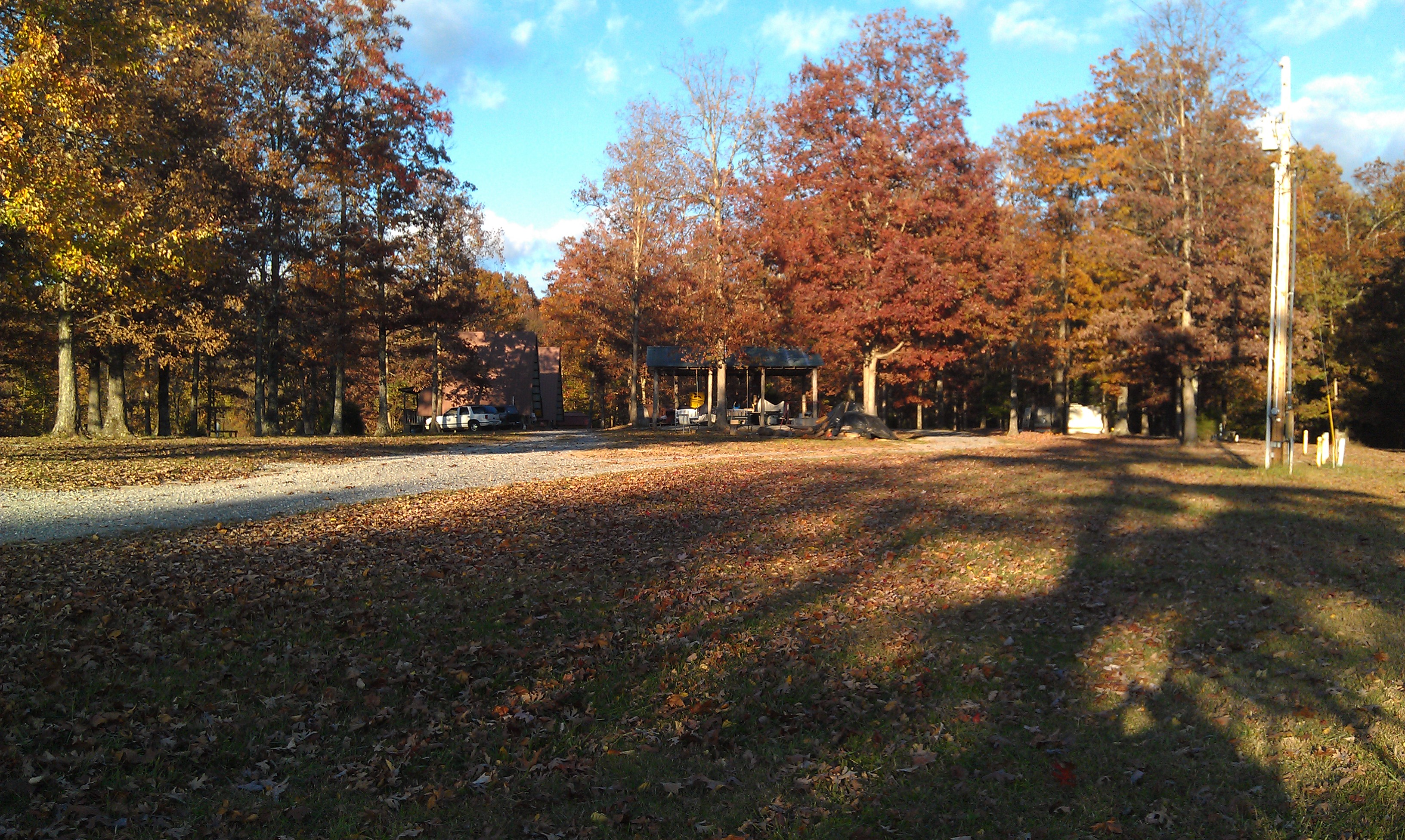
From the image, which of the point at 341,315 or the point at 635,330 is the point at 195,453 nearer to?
the point at 341,315

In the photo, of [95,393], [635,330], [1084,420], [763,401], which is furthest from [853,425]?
[95,393]

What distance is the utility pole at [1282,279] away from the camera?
17750 millimetres

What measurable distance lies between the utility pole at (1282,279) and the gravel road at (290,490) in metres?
8.62

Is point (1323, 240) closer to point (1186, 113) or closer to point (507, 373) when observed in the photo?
point (1186, 113)

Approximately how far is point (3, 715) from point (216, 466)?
13451mm

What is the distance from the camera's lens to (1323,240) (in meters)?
36.2

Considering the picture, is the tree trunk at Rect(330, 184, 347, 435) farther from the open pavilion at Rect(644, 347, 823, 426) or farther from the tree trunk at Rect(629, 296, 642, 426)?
the open pavilion at Rect(644, 347, 823, 426)

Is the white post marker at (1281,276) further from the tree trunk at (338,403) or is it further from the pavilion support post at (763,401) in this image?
the tree trunk at (338,403)

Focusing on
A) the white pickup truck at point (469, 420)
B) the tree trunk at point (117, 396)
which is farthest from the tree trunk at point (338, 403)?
the white pickup truck at point (469, 420)

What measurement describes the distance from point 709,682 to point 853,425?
23918mm

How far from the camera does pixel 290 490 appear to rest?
46.5ft

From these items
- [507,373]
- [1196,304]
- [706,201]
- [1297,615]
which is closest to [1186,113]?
[1196,304]

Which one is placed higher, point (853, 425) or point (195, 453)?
point (853, 425)

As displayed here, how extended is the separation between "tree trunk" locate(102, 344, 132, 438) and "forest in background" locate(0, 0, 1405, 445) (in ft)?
0.54
